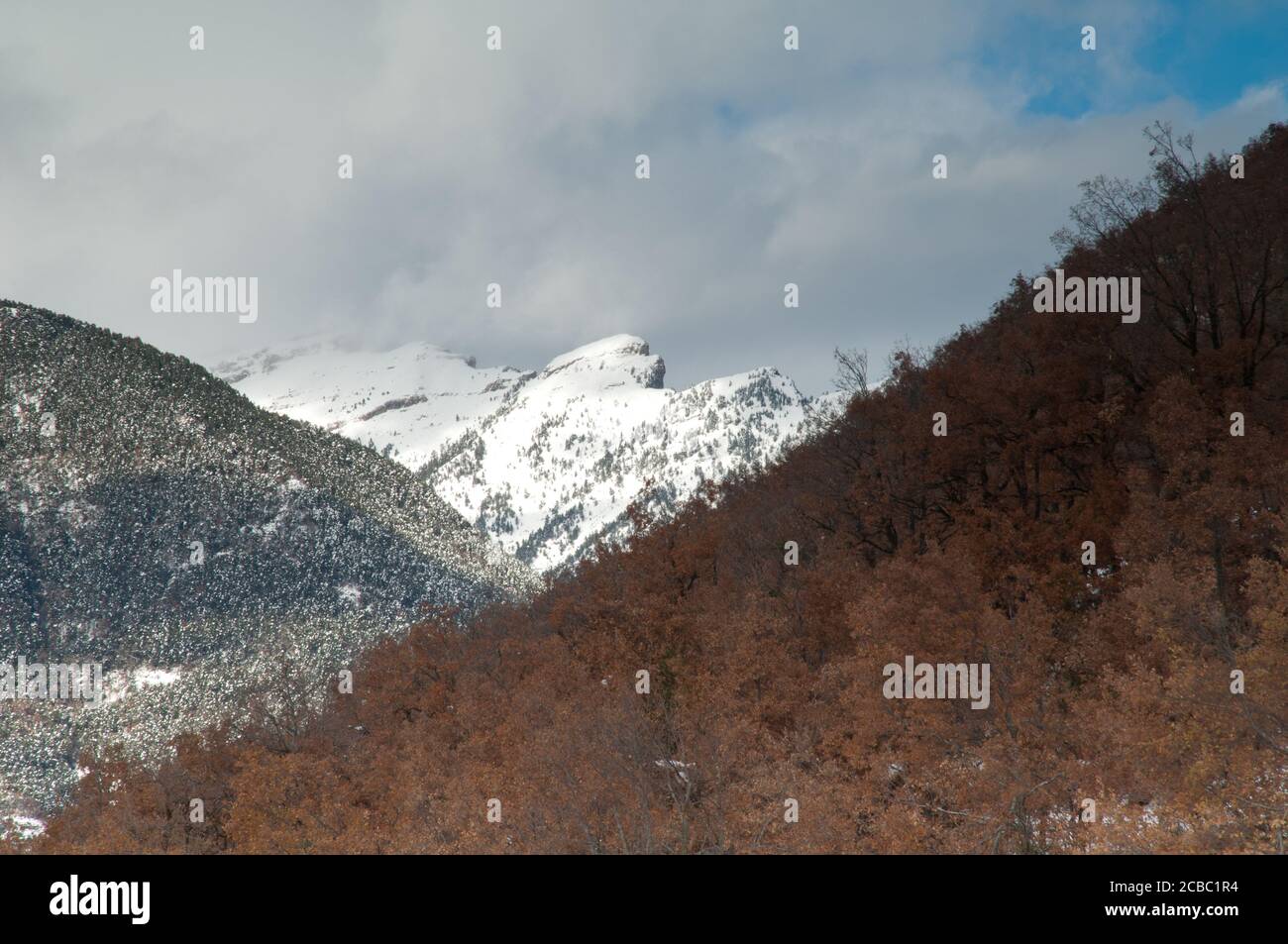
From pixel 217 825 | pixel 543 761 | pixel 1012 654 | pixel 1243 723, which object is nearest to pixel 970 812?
pixel 1012 654

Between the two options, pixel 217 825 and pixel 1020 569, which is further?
pixel 217 825

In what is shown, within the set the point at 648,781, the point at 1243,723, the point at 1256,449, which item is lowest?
the point at 648,781

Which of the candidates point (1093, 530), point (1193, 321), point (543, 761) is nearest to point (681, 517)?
point (543, 761)

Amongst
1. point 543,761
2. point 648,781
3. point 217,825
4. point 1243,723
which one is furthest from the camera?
point 217,825
